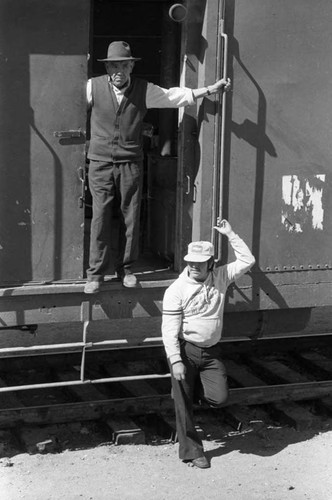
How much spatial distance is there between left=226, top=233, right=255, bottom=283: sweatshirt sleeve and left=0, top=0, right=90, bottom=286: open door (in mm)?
1060

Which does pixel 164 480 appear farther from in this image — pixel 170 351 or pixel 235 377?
pixel 235 377

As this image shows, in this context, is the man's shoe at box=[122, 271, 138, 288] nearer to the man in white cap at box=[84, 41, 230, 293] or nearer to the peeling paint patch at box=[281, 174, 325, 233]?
the man in white cap at box=[84, 41, 230, 293]

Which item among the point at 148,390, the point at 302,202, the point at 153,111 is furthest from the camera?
the point at 153,111

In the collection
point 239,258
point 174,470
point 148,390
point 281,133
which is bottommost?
point 174,470

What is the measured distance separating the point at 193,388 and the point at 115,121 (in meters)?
1.98

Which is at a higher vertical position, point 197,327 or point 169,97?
point 169,97

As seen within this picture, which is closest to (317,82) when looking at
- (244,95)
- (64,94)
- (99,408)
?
(244,95)

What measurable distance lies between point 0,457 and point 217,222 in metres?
Result: 2.25

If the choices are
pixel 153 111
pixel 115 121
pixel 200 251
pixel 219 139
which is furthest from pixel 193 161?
pixel 153 111

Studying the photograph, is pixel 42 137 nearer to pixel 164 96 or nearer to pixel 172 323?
pixel 164 96

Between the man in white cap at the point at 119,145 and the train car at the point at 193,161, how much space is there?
0.11 meters

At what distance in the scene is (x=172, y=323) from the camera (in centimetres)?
637

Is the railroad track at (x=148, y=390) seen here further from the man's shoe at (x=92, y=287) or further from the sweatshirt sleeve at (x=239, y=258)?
the sweatshirt sleeve at (x=239, y=258)

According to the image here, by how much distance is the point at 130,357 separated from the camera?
8016 mm
